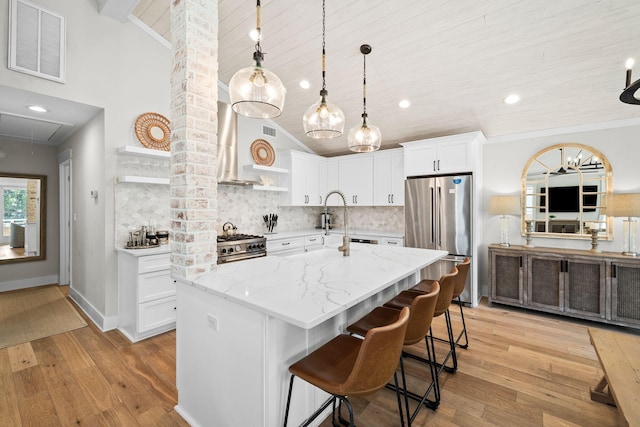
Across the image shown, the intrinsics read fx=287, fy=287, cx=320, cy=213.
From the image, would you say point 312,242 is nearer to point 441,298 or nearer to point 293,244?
point 293,244

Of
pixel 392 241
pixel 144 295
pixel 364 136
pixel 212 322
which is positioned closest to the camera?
pixel 212 322

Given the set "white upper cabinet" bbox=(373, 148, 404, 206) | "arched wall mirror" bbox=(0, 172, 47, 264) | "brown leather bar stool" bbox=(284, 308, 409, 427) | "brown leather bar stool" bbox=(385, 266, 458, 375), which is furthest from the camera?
"arched wall mirror" bbox=(0, 172, 47, 264)

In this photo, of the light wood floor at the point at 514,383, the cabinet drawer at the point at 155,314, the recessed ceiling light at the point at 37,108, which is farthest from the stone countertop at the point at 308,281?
the recessed ceiling light at the point at 37,108

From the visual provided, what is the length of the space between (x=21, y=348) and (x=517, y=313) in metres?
5.56

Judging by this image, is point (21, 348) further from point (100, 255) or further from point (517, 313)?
point (517, 313)

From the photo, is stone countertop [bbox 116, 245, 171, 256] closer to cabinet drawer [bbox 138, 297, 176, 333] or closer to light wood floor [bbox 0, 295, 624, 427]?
cabinet drawer [bbox 138, 297, 176, 333]

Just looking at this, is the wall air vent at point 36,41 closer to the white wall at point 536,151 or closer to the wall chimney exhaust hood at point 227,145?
the wall chimney exhaust hood at point 227,145

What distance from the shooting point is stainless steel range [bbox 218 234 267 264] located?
349 cm

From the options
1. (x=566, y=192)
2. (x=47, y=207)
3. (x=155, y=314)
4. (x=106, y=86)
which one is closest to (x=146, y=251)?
(x=155, y=314)

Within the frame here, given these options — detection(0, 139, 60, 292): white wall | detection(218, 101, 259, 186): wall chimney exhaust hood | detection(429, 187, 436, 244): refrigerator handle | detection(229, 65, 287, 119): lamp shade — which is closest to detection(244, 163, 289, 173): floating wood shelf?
detection(218, 101, 259, 186): wall chimney exhaust hood

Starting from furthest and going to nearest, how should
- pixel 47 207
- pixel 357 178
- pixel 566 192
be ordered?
pixel 357 178 < pixel 47 207 < pixel 566 192

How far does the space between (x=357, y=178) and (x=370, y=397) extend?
3.73m

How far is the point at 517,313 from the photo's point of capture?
147 inches

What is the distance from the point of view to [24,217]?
5.09m
